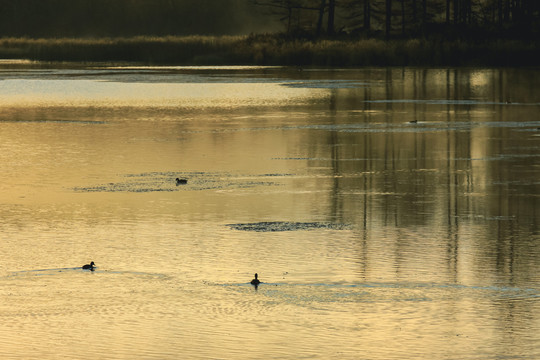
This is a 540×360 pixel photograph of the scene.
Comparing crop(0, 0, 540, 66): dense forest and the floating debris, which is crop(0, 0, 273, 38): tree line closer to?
crop(0, 0, 540, 66): dense forest

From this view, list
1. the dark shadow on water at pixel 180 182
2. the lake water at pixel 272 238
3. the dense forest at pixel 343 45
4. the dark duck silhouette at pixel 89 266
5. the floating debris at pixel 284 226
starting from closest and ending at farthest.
→ the lake water at pixel 272 238
the dark duck silhouette at pixel 89 266
the floating debris at pixel 284 226
the dark shadow on water at pixel 180 182
the dense forest at pixel 343 45

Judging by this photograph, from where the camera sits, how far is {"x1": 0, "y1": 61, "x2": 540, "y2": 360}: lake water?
8.99m

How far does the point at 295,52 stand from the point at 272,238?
177ft

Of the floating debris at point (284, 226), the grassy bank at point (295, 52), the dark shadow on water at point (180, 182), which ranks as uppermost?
the grassy bank at point (295, 52)

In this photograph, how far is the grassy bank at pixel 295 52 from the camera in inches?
2409

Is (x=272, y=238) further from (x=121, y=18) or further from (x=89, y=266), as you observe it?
(x=121, y=18)

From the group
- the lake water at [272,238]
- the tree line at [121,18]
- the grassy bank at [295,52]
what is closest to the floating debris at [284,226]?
the lake water at [272,238]

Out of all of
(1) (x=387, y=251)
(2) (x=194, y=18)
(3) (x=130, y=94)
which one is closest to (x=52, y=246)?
(1) (x=387, y=251)

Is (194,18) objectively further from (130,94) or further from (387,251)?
(387,251)

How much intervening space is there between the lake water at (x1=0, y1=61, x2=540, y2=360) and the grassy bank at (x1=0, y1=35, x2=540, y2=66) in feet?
111

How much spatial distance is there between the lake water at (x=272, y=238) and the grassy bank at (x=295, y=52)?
3374cm

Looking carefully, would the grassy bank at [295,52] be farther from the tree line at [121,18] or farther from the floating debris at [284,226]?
the tree line at [121,18]

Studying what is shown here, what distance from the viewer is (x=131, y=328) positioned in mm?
9211

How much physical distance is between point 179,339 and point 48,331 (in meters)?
1.02
